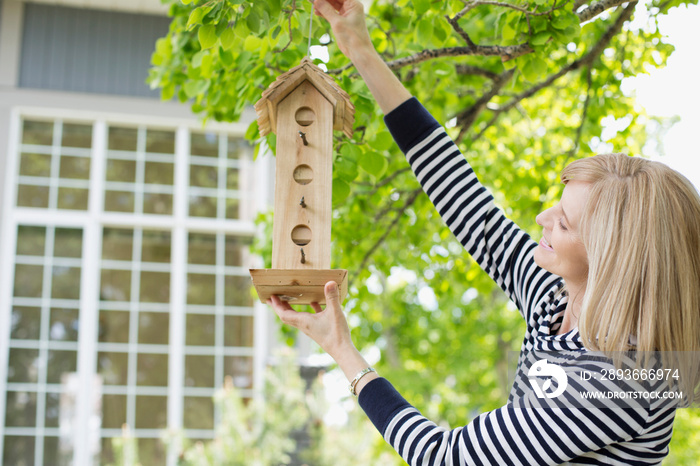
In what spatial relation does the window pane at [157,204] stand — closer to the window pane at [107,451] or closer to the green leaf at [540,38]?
the window pane at [107,451]

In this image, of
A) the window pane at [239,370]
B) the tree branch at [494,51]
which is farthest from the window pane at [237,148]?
the tree branch at [494,51]

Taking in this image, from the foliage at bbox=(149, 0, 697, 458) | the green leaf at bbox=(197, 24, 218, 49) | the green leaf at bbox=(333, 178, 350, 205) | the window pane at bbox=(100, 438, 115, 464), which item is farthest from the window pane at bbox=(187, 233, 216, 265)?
the green leaf at bbox=(197, 24, 218, 49)

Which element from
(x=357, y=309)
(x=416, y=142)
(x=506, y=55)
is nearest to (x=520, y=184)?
(x=357, y=309)

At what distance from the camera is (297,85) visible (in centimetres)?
148

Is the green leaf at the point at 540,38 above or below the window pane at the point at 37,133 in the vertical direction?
below

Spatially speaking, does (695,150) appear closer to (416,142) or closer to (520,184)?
(520,184)

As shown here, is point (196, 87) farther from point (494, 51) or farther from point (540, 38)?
point (540, 38)

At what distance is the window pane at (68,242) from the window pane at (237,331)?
1.35 m

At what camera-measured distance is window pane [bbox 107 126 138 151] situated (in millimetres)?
5617

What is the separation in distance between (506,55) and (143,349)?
4361mm

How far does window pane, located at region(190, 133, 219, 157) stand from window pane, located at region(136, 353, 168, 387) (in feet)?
5.85

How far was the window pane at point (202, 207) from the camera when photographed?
5664 mm

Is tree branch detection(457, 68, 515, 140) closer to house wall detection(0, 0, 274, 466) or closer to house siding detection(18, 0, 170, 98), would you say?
house wall detection(0, 0, 274, 466)

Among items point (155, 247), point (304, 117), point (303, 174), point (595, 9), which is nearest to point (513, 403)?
point (303, 174)
